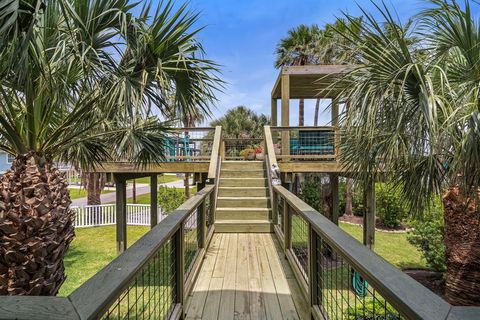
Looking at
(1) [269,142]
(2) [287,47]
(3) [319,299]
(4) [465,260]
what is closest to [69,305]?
(3) [319,299]

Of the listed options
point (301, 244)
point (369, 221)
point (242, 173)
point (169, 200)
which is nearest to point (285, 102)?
point (242, 173)

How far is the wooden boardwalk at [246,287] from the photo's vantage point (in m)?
2.66

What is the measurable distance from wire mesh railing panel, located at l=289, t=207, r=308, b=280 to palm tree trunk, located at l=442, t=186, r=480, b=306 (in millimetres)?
2066

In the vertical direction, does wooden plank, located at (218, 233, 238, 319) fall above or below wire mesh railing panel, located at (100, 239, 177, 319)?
below

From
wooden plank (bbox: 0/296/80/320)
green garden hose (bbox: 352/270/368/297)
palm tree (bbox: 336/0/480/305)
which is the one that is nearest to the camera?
wooden plank (bbox: 0/296/80/320)

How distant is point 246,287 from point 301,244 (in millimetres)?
1330

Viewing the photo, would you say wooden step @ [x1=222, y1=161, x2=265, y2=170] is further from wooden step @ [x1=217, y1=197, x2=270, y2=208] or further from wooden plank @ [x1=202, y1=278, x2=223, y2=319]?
wooden plank @ [x1=202, y1=278, x2=223, y2=319]

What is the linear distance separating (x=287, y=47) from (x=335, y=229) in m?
15.4

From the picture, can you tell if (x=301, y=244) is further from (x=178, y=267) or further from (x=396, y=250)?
(x=396, y=250)

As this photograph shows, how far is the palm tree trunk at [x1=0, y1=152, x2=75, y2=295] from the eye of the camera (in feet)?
9.04

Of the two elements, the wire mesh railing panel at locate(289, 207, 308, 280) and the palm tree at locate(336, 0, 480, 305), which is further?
the wire mesh railing panel at locate(289, 207, 308, 280)

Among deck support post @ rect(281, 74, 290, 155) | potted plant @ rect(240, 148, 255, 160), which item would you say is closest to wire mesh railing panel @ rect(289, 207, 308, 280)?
deck support post @ rect(281, 74, 290, 155)

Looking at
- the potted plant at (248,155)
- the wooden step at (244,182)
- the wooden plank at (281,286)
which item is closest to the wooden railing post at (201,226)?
the wooden plank at (281,286)

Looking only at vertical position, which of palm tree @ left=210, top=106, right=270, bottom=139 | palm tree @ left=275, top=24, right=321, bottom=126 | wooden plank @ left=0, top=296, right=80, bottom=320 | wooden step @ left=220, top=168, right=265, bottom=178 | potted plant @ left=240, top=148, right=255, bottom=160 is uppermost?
palm tree @ left=275, top=24, right=321, bottom=126
